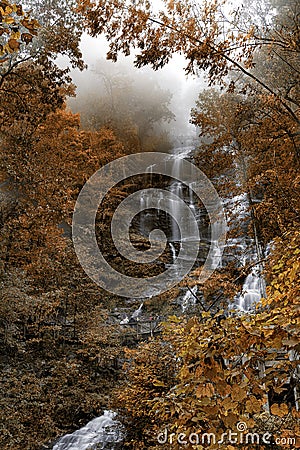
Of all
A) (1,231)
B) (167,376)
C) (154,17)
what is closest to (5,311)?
(1,231)

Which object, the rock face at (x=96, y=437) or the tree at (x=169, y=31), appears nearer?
the tree at (x=169, y=31)

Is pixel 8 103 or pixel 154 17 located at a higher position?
pixel 8 103

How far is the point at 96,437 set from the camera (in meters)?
7.83

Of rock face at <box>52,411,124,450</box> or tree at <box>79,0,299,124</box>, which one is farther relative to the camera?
rock face at <box>52,411,124,450</box>

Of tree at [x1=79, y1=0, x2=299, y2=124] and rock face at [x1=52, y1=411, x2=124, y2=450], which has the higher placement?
tree at [x1=79, y1=0, x2=299, y2=124]

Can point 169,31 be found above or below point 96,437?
above

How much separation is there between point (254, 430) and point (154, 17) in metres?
4.63

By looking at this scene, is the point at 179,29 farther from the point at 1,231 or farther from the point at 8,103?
the point at 1,231

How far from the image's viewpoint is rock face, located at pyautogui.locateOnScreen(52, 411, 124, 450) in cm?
710

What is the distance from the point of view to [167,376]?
683 centimetres

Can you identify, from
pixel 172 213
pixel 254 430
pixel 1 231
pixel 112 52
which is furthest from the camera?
pixel 172 213

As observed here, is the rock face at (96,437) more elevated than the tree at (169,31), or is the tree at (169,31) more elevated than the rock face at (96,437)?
the tree at (169,31)

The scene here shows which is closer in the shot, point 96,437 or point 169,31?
point 169,31

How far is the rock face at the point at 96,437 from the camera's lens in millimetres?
7096
